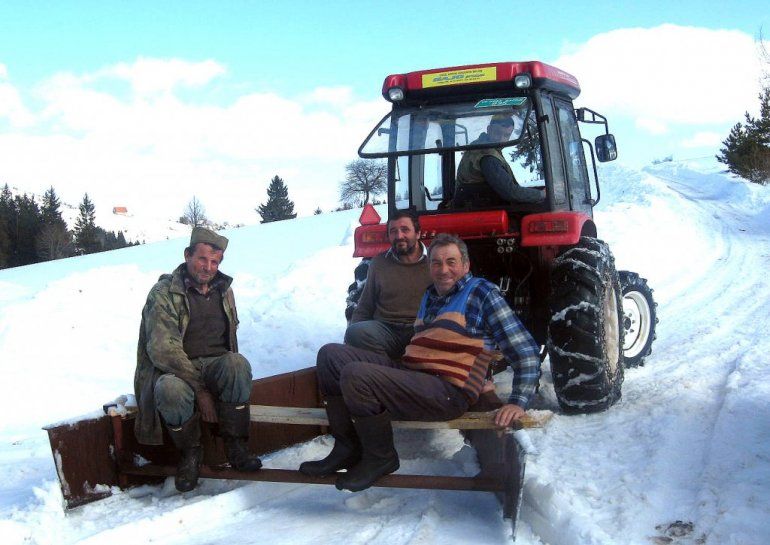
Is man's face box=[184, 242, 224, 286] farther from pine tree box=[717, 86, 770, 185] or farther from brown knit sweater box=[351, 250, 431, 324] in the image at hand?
pine tree box=[717, 86, 770, 185]

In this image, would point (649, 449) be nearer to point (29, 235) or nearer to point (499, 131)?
point (499, 131)

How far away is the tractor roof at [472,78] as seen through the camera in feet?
15.2

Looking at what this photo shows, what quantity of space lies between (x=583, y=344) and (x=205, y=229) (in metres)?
2.28

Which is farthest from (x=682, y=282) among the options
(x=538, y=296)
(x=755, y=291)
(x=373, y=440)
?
(x=373, y=440)

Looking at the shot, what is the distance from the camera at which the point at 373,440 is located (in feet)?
10.8

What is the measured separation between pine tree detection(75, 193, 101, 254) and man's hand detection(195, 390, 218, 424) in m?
50.8

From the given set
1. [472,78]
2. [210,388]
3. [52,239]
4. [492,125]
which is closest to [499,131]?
[492,125]

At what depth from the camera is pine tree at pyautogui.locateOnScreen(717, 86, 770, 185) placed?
23.8 meters

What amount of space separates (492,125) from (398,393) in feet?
6.84

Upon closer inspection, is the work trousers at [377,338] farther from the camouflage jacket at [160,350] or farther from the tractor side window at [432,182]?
the tractor side window at [432,182]

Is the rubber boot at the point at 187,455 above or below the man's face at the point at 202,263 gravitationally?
below

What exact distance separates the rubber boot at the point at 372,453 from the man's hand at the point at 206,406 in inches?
30.2

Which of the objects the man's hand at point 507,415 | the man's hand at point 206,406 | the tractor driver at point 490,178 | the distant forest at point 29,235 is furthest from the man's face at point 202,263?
the distant forest at point 29,235

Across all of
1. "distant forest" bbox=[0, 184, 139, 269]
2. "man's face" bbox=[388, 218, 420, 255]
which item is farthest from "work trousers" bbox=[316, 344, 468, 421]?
"distant forest" bbox=[0, 184, 139, 269]
